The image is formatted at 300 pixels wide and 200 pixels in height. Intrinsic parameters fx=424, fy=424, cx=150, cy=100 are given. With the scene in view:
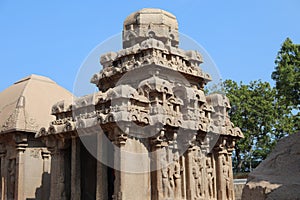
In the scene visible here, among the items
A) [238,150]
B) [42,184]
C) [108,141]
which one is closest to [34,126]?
[42,184]

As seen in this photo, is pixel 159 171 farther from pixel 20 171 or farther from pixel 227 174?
pixel 20 171

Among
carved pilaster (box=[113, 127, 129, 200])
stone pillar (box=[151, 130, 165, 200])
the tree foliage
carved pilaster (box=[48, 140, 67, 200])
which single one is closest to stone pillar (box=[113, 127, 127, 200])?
carved pilaster (box=[113, 127, 129, 200])

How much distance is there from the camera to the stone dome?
19.0 metres

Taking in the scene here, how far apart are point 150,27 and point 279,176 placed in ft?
49.6

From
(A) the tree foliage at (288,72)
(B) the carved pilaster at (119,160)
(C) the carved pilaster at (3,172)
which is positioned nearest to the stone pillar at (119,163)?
(B) the carved pilaster at (119,160)

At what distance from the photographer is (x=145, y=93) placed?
603 inches

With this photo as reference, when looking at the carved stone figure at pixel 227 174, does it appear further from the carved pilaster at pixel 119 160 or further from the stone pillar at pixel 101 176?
the carved pilaster at pixel 119 160

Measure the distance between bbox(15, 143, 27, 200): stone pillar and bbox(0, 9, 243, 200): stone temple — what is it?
0.04 meters

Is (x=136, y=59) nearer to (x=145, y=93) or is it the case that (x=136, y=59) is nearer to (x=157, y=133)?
(x=145, y=93)

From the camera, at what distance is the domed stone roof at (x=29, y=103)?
19406 mm

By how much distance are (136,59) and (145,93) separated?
288cm

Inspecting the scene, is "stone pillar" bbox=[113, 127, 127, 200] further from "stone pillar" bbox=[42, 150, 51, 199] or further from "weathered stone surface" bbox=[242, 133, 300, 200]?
"weathered stone surface" bbox=[242, 133, 300, 200]

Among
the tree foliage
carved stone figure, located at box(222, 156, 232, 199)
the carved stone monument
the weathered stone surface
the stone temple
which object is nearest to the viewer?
the weathered stone surface

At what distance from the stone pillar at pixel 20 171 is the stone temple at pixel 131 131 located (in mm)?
44
